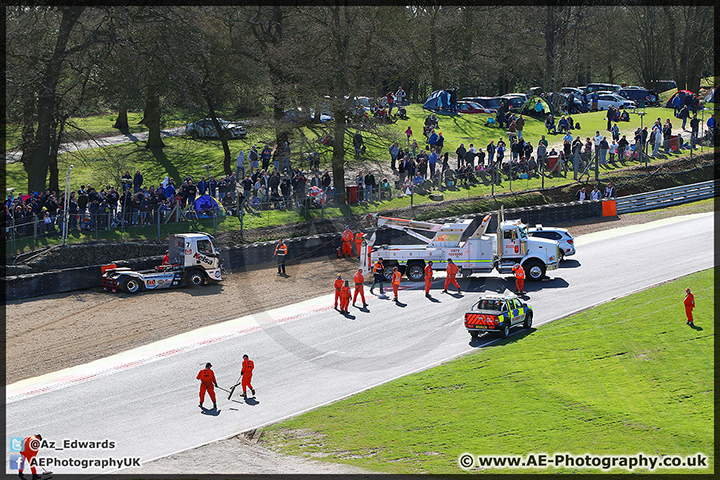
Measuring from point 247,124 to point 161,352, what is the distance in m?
18.2

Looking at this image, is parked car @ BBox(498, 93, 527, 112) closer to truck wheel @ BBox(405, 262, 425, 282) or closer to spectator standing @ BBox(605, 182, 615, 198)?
spectator standing @ BBox(605, 182, 615, 198)

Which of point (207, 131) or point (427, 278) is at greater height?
point (207, 131)

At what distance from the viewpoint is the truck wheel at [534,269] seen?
2858 cm

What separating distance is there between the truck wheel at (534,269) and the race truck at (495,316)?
5541mm

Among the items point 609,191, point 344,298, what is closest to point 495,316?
point 344,298

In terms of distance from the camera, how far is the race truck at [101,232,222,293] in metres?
28.6

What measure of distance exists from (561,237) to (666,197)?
12.4 m

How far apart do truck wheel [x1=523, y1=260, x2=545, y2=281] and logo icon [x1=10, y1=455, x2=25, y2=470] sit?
19.7m

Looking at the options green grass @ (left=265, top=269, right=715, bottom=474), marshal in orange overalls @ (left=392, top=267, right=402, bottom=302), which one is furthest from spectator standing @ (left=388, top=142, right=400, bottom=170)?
green grass @ (left=265, top=269, right=715, bottom=474)

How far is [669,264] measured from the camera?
95.5 feet

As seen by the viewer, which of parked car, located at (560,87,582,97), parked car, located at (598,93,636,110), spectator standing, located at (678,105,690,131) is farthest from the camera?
parked car, located at (560,87,582,97)

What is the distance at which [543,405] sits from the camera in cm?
1733

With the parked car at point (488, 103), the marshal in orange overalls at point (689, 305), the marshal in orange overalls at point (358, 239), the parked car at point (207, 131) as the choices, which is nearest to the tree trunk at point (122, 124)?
the parked car at point (207, 131)

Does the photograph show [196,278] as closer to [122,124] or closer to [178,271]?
[178,271]
